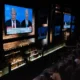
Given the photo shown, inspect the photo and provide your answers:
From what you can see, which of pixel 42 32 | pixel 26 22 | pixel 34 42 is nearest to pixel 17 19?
pixel 26 22

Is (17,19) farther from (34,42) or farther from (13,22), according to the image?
(34,42)

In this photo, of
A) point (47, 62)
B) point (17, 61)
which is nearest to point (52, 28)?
point (47, 62)

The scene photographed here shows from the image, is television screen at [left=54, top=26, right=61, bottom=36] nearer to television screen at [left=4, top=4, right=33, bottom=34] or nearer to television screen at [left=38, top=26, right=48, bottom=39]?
television screen at [left=38, top=26, right=48, bottom=39]

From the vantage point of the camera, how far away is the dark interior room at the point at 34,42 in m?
3.01

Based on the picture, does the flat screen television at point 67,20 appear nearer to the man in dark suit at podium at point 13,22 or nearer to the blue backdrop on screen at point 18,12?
the blue backdrop on screen at point 18,12

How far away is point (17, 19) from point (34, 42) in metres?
0.98

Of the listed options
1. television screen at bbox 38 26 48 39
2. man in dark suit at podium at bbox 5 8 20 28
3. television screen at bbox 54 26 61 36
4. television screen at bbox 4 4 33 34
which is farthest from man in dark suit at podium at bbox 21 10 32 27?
television screen at bbox 54 26 61 36

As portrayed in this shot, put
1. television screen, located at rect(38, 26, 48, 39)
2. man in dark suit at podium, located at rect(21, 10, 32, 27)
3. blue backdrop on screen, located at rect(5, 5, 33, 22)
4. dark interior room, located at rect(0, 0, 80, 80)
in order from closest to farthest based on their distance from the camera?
dark interior room, located at rect(0, 0, 80, 80)
blue backdrop on screen, located at rect(5, 5, 33, 22)
man in dark suit at podium, located at rect(21, 10, 32, 27)
television screen, located at rect(38, 26, 48, 39)

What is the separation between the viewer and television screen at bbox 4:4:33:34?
3.67 metres

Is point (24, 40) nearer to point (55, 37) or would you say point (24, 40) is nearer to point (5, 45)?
point (5, 45)

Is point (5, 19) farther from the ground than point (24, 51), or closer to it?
farther from the ground

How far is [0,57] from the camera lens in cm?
328

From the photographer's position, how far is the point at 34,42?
4.76 metres

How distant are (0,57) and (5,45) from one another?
0.51 metres
